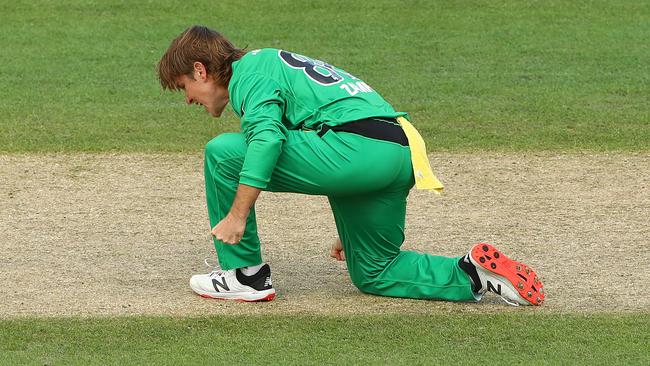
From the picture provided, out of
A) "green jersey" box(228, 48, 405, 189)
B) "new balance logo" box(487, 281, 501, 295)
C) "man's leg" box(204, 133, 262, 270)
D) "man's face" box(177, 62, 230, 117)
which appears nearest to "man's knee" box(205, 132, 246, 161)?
"man's leg" box(204, 133, 262, 270)

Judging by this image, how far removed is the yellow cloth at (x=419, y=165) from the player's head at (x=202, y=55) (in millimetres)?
821

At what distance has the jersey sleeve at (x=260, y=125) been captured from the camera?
5426mm

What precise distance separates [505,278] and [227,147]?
54.2 inches

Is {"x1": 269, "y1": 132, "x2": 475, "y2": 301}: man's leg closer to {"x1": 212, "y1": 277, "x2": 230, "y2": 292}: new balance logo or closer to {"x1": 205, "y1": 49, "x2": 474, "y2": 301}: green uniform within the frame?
{"x1": 205, "y1": 49, "x2": 474, "y2": 301}: green uniform

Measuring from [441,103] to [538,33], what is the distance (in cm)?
263

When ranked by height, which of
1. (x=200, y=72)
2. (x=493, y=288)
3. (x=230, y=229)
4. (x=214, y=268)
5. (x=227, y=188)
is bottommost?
(x=214, y=268)

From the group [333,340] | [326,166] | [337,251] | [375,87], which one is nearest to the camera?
[333,340]

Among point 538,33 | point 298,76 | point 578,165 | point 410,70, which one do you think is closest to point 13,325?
point 298,76

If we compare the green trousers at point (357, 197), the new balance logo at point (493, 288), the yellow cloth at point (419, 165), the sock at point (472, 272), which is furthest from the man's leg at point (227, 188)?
the new balance logo at point (493, 288)

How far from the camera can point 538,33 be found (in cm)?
1241

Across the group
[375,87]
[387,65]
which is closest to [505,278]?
[375,87]

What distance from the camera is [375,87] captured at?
10586 millimetres

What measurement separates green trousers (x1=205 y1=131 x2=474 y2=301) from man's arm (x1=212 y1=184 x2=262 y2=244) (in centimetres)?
25

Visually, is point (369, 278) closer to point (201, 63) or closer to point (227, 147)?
point (227, 147)
